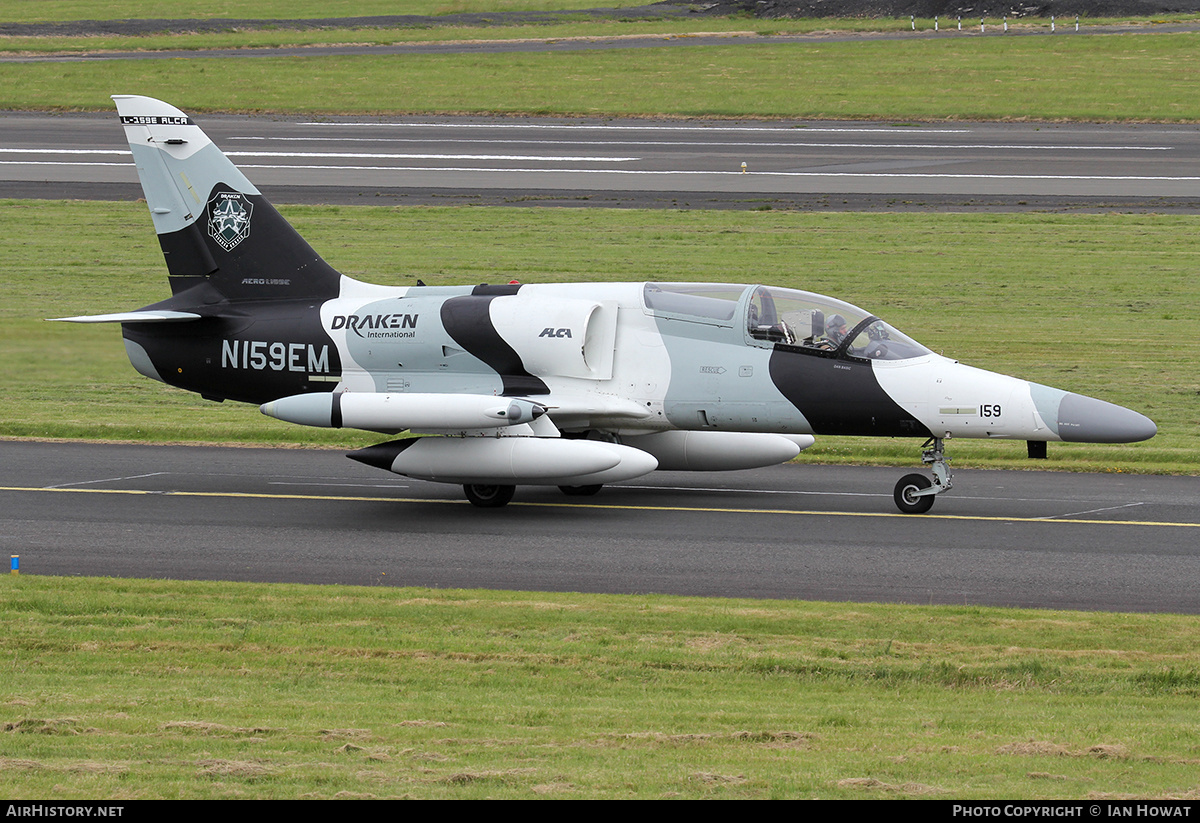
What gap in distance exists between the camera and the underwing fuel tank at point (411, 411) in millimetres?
17469

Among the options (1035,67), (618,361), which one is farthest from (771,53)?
(618,361)

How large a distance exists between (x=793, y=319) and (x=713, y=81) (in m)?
42.2

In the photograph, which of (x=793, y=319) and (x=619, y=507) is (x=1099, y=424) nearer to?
(x=793, y=319)

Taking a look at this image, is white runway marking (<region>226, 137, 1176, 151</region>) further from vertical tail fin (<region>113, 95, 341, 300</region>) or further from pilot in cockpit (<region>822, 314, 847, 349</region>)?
pilot in cockpit (<region>822, 314, 847, 349</region>)

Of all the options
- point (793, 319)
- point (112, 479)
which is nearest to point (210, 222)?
point (112, 479)

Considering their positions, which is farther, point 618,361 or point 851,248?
point 851,248

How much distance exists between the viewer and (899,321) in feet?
94.7

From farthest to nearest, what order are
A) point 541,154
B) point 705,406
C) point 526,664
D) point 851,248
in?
point 541,154 < point 851,248 < point 705,406 < point 526,664

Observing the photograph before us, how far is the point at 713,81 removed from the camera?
58.4 metres

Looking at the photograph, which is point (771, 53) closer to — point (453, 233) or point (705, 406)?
point (453, 233)

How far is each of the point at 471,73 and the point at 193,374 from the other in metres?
43.6

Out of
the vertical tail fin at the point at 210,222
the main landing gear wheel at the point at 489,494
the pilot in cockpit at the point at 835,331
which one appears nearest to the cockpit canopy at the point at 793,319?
the pilot in cockpit at the point at 835,331

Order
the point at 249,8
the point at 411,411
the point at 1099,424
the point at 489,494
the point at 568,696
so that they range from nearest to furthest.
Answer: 1. the point at 568,696
2. the point at 1099,424
3. the point at 411,411
4. the point at 489,494
5. the point at 249,8

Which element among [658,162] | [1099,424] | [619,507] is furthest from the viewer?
[658,162]
